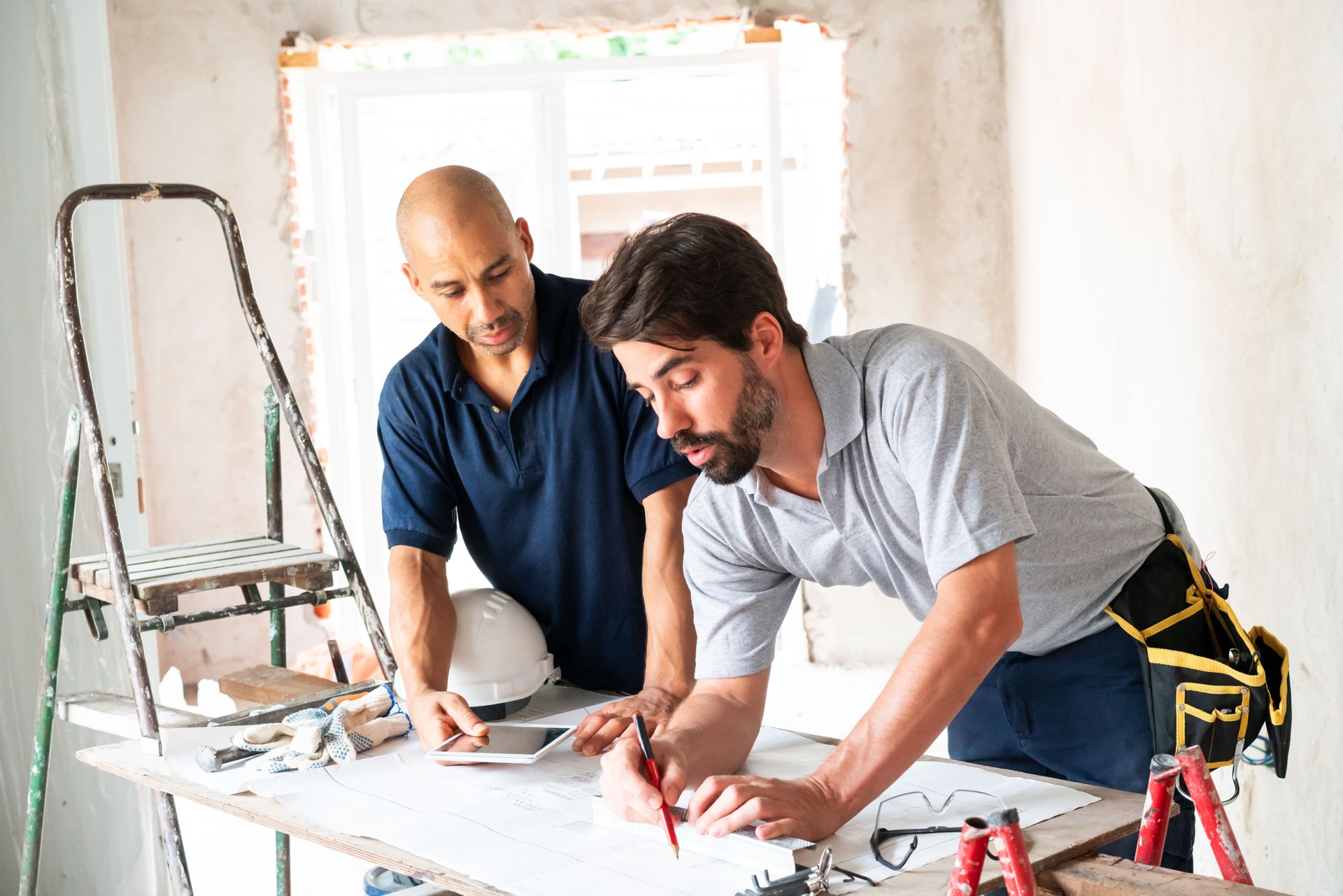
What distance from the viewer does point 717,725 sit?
149 cm

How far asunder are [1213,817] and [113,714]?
63.5 inches

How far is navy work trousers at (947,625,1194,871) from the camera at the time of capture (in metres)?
1.52

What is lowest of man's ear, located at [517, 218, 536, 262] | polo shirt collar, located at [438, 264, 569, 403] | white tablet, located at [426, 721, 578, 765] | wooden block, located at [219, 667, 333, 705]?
wooden block, located at [219, 667, 333, 705]

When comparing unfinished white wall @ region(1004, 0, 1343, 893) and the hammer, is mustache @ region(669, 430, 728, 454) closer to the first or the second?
the hammer

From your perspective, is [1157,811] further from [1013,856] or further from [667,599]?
[667,599]

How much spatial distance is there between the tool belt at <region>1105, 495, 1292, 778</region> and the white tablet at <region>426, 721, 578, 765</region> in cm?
74

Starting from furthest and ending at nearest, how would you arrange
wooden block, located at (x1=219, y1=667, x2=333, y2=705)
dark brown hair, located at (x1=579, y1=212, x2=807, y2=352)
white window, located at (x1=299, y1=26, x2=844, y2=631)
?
white window, located at (x1=299, y1=26, x2=844, y2=631)
wooden block, located at (x1=219, y1=667, x2=333, y2=705)
dark brown hair, located at (x1=579, y1=212, x2=807, y2=352)

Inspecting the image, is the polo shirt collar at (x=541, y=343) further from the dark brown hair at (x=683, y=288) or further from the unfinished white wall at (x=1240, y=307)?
the unfinished white wall at (x=1240, y=307)

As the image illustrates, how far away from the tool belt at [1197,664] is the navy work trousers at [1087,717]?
0.04 metres

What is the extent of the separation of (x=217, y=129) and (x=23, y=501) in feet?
8.79

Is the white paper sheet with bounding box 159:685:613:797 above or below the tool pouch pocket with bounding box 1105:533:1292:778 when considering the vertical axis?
below

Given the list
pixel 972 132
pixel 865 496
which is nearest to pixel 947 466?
pixel 865 496

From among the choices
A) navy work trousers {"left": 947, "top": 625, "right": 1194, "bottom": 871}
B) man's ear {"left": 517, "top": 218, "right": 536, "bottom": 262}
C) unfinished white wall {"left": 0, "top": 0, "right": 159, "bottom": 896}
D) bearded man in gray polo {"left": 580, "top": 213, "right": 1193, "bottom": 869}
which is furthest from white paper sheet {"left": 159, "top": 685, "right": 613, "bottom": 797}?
unfinished white wall {"left": 0, "top": 0, "right": 159, "bottom": 896}

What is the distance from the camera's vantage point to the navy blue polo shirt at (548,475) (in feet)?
6.37
